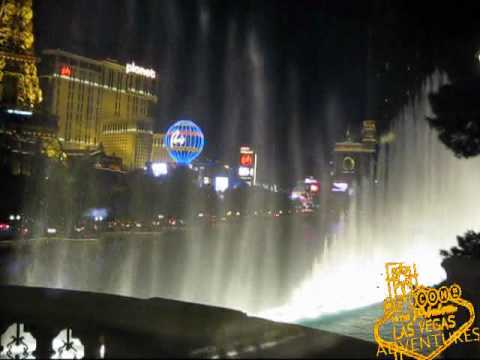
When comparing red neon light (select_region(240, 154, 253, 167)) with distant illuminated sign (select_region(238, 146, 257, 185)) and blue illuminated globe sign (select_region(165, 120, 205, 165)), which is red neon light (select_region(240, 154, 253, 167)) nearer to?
distant illuminated sign (select_region(238, 146, 257, 185))

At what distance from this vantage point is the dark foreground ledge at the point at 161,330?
13.9 feet

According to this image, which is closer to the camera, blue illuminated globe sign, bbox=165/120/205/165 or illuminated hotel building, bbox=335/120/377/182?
blue illuminated globe sign, bbox=165/120/205/165

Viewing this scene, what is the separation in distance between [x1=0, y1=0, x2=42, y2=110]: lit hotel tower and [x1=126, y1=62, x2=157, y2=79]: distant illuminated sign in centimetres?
4096

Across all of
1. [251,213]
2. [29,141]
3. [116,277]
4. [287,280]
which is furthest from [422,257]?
[251,213]

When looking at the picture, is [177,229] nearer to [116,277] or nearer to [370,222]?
[370,222]

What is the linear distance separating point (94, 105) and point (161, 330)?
82346mm

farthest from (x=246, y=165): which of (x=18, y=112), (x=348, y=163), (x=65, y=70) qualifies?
(x=65, y=70)

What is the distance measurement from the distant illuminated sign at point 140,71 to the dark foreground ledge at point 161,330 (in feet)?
285

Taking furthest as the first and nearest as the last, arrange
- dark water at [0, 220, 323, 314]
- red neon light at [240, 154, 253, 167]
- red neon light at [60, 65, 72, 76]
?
red neon light at [60, 65, 72, 76]
red neon light at [240, 154, 253, 167]
dark water at [0, 220, 323, 314]

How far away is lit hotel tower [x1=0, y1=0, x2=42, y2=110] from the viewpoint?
46.8 metres

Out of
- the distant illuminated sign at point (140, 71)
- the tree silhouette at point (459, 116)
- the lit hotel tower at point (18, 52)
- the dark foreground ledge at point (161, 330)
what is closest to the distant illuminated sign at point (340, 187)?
the distant illuminated sign at point (140, 71)

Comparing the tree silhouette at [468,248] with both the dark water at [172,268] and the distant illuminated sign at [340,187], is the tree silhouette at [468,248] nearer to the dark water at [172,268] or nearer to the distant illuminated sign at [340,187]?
the dark water at [172,268]

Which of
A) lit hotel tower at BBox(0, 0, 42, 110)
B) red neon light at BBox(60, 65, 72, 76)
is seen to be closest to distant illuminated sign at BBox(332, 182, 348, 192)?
red neon light at BBox(60, 65, 72, 76)

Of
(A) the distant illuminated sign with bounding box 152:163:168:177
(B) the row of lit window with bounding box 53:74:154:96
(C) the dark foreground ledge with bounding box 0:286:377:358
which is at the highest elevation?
(B) the row of lit window with bounding box 53:74:154:96
